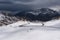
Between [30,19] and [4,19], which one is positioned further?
[4,19]

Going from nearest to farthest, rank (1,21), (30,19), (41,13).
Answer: (30,19), (41,13), (1,21)

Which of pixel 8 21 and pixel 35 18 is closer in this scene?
pixel 35 18

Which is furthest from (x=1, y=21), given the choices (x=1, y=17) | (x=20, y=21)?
(x=20, y=21)

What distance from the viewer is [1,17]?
127m

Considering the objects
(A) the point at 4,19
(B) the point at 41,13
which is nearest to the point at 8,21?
(A) the point at 4,19

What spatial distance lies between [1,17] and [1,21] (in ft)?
11.1

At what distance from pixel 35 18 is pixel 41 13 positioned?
1294cm

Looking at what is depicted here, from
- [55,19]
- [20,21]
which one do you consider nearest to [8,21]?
[20,21]

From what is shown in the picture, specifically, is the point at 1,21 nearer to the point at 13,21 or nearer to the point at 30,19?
the point at 13,21

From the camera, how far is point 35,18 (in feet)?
348

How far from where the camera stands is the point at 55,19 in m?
106

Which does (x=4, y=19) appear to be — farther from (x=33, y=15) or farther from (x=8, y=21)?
(x=33, y=15)

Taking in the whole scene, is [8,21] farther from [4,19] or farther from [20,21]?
[20,21]

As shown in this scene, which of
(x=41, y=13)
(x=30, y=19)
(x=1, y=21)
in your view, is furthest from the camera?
(x=1, y=21)
